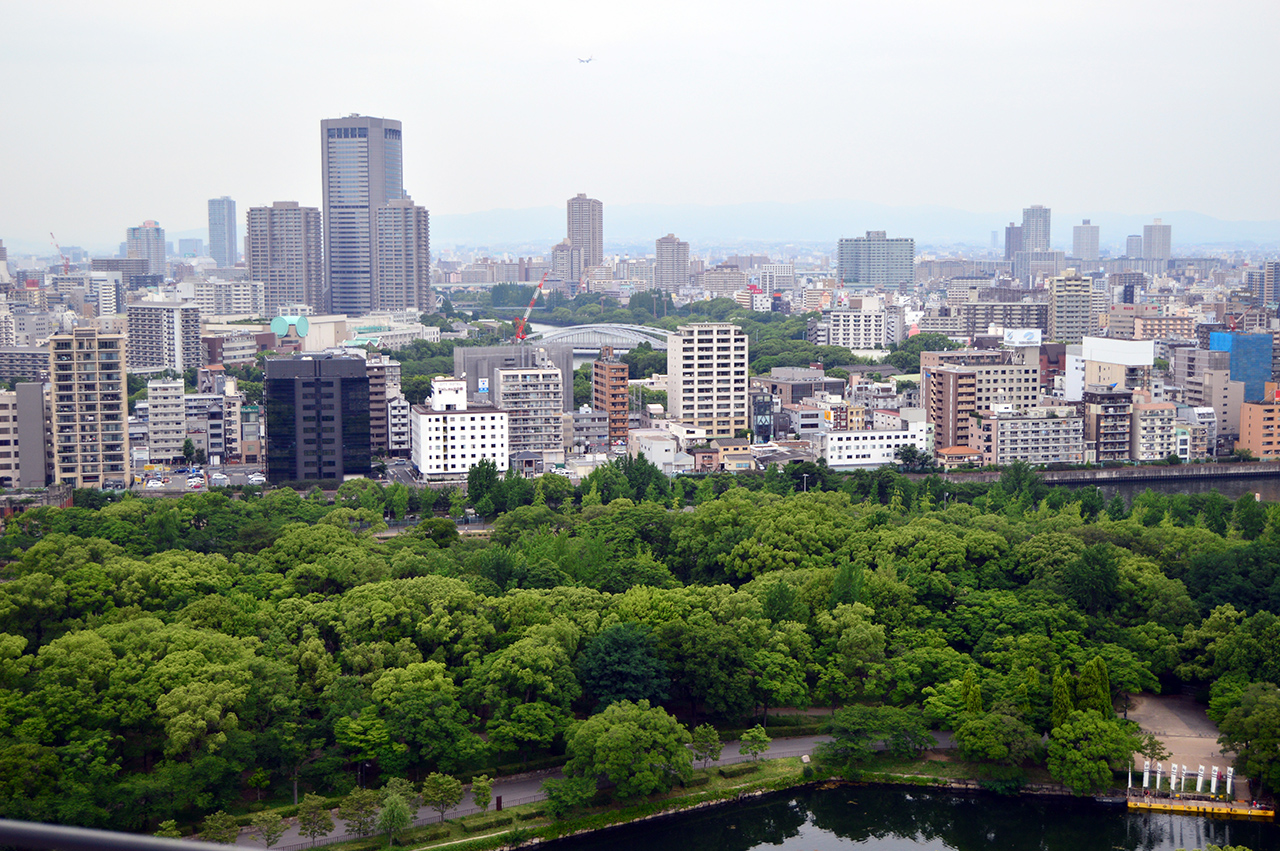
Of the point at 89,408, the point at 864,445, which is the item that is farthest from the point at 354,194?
the point at 864,445

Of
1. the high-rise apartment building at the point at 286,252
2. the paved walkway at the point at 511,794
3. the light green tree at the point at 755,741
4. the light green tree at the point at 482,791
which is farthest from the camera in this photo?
the high-rise apartment building at the point at 286,252

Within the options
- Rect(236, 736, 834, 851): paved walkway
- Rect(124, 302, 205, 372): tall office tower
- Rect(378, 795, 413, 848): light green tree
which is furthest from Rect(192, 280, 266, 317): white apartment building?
Rect(378, 795, 413, 848): light green tree

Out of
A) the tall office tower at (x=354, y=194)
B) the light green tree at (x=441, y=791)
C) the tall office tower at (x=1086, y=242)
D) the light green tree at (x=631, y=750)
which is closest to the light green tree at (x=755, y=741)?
the light green tree at (x=631, y=750)

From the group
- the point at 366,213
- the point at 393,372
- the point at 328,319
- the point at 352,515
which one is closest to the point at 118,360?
the point at 352,515

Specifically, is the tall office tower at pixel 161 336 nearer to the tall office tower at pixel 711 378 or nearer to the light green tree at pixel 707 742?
the tall office tower at pixel 711 378

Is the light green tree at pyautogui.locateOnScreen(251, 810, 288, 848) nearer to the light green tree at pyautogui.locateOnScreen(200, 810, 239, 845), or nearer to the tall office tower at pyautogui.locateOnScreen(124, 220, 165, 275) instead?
the light green tree at pyautogui.locateOnScreen(200, 810, 239, 845)

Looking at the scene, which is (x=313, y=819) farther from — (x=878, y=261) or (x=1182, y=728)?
(x=878, y=261)

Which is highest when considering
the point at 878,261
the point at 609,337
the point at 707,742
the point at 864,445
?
the point at 878,261
